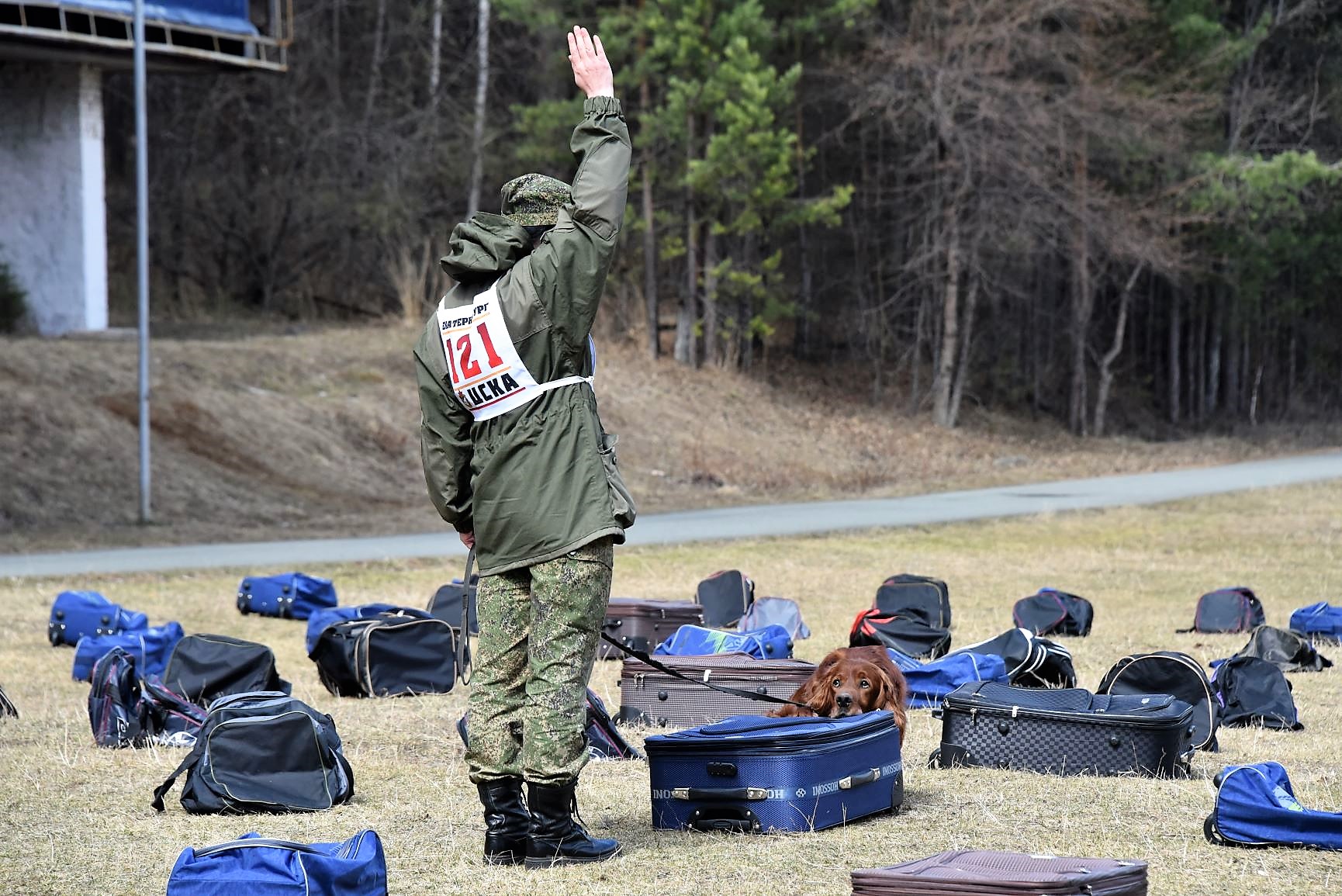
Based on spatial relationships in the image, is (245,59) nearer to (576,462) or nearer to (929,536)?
(929,536)

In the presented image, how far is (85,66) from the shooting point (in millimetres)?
24500

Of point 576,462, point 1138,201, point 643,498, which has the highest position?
point 1138,201

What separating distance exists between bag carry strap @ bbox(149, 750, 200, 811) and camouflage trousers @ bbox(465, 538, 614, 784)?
1.52 m

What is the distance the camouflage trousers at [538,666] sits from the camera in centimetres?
530

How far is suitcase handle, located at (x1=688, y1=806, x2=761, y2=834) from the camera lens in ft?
18.8

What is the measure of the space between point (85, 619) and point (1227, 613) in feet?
26.7

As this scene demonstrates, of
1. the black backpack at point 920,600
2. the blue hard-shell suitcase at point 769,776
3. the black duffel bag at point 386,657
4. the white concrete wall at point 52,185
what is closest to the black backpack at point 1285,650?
the black backpack at point 920,600

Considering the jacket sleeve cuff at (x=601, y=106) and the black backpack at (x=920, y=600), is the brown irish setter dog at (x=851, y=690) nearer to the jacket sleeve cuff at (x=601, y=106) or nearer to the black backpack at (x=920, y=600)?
the jacket sleeve cuff at (x=601, y=106)

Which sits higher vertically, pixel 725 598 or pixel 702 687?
pixel 702 687

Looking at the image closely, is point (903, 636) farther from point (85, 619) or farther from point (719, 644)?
point (85, 619)

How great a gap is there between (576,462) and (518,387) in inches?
12.6

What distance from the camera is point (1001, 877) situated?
14.3 ft

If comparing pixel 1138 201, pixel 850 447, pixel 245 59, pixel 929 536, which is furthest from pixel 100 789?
pixel 1138 201

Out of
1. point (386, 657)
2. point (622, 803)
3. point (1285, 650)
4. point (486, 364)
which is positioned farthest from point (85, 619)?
point (1285, 650)
